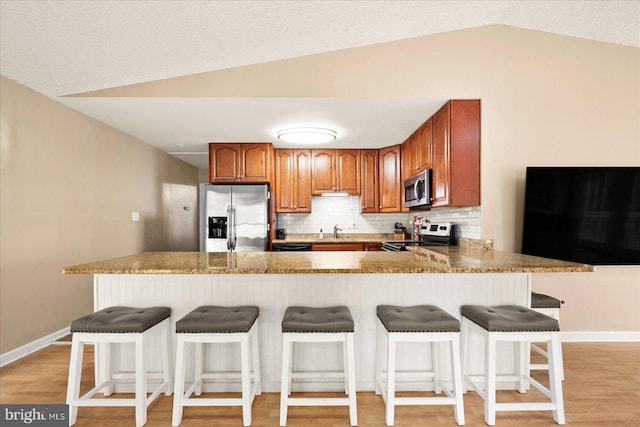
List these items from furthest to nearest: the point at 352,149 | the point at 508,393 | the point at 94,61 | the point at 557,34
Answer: the point at 352,149 → the point at 557,34 → the point at 94,61 → the point at 508,393

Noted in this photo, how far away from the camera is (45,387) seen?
2.21 metres

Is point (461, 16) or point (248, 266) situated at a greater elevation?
point (461, 16)

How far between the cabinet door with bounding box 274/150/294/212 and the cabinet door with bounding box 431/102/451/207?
7.13 ft

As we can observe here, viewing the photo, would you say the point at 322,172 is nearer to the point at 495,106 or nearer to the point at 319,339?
the point at 495,106

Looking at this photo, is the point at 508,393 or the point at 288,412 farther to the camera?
the point at 508,393

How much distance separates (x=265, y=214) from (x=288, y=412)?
2.66 meters

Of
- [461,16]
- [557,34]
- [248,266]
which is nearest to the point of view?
[248,266]

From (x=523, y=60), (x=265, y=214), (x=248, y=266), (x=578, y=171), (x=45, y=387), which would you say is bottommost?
(x=45, y=387)

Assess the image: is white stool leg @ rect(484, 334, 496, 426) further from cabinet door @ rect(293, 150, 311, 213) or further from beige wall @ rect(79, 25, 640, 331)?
cabinet door @ rect(293, 150, 311, 213)

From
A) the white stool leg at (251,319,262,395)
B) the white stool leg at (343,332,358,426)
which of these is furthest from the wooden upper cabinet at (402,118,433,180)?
the white stool leg at (251,319,262,395)

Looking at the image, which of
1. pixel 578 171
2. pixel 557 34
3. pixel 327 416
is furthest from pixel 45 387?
pixel 557 34

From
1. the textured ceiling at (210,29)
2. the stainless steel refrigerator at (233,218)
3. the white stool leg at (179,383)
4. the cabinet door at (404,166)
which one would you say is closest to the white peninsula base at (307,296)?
the white stool leg at (179,383)

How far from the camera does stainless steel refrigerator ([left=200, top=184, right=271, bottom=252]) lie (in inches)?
166

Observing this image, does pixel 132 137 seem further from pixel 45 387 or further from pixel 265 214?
pixel 45 387
